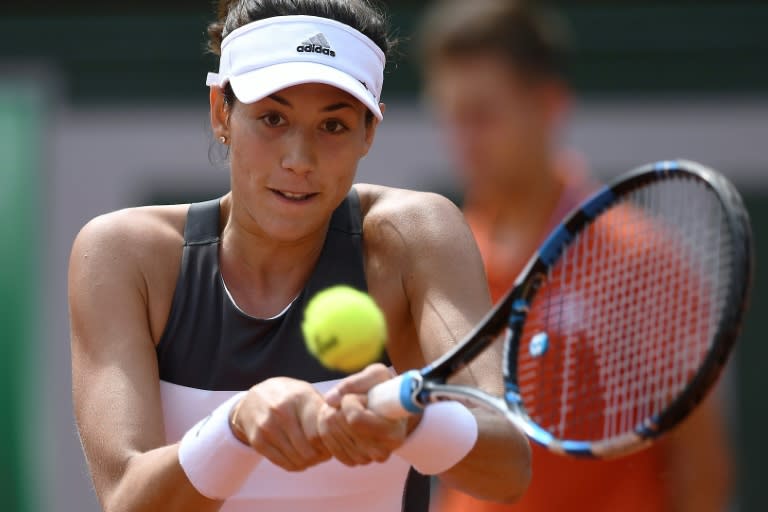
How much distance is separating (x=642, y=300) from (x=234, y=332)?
28.3 inches

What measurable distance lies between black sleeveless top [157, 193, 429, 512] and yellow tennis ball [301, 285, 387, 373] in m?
0.34

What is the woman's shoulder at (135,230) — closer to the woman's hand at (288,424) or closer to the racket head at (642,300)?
the woman's hand at (288,424)

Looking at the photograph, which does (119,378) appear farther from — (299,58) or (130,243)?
(299,58)

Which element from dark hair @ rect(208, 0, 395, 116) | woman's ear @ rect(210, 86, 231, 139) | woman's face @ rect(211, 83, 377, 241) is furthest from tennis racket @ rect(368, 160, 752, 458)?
woman's ear @ rect(210, 86, 231, 139)

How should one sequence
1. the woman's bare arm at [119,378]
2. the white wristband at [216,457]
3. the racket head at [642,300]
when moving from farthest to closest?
1. the woman's bare arm at [119,378]
2. the white wristband at [216,457]
3. the racket head at [642,300]

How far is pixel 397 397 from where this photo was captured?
75.0 inches

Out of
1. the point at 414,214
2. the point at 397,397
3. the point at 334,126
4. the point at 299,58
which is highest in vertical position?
the point at 299,58

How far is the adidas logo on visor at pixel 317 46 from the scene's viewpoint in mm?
2238

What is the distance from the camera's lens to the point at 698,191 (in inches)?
79.2

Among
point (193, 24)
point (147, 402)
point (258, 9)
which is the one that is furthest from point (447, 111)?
point (193, 24)

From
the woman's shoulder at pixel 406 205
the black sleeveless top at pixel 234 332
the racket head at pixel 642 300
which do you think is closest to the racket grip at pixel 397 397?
the racket head at pixel 642 300

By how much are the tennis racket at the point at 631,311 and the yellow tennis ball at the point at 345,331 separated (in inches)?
2.8

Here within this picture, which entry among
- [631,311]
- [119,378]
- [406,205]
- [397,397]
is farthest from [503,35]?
[397,397]

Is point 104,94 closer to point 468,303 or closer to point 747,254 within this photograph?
point 468,303
